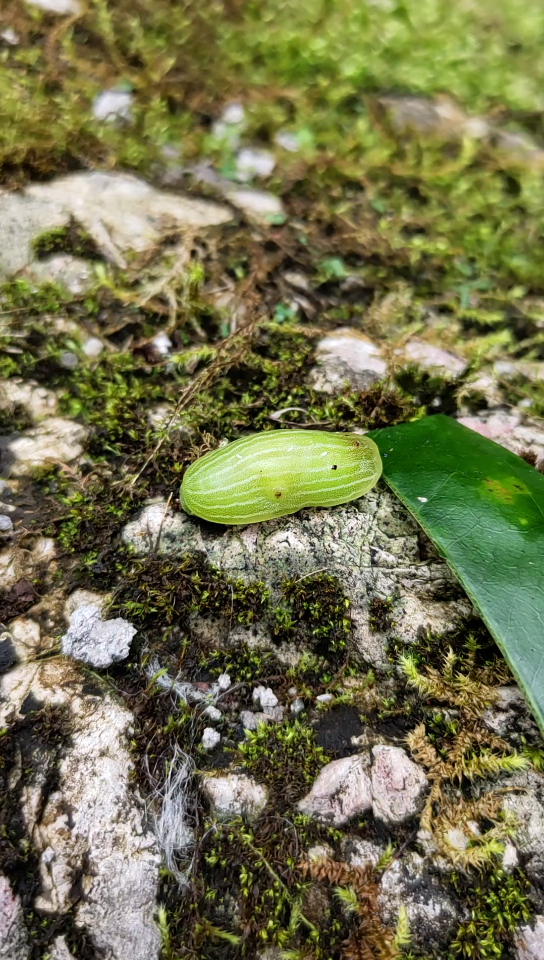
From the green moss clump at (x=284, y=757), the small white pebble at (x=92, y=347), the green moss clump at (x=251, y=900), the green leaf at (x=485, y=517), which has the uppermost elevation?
the small white pebble at (x=92, y=347)

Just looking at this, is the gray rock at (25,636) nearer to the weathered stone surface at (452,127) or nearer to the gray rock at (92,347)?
the gray rock at (92,347)

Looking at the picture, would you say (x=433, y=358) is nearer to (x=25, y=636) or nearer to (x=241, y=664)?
(x=241, y=664)

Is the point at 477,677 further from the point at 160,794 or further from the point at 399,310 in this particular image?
the point at 399,310

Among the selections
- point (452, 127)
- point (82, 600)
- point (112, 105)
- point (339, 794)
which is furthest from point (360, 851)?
point (452, 127)

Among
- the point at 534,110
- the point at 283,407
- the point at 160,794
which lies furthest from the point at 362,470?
the point at 534,110

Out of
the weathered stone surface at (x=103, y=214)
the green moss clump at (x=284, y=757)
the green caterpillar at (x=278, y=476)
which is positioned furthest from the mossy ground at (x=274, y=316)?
the green caterpillar at (x=278, y=476)

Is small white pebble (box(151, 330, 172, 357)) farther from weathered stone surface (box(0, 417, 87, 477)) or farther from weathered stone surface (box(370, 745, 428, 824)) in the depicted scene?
weathered stone surface (box(370, 745, 428, 824))
